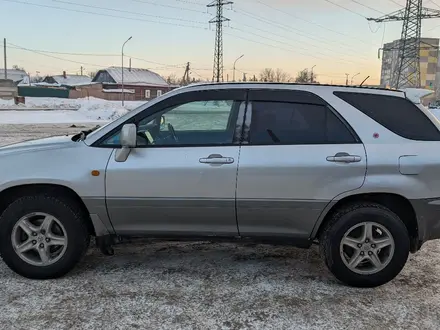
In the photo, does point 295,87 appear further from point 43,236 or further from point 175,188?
point 43,236

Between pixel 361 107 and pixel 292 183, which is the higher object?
pixel 361 107

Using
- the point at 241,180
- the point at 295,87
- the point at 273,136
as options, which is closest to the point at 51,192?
the point at 241,180

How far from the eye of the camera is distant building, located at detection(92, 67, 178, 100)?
80.8 metres

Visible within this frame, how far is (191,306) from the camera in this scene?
11.4 ft

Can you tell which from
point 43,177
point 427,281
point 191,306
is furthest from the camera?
point 427,281

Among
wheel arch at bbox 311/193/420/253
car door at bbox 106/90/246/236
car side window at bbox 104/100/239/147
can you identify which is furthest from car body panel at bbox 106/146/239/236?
wheel arch at bbox 311/193/420/253

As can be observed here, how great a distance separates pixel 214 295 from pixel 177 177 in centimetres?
104

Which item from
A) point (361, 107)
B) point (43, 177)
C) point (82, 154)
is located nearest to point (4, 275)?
point (43, 177)

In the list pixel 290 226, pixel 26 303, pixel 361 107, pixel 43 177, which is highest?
pixel 361 107

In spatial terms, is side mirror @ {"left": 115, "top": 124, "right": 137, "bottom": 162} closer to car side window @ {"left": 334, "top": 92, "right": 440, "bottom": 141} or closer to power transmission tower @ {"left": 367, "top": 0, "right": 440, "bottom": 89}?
car side window @ {"left": 334, "top": 92, "right": 440, "bottom": 141}

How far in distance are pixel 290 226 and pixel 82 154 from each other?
1907mm

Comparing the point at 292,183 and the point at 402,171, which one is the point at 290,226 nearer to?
the point at 292,183

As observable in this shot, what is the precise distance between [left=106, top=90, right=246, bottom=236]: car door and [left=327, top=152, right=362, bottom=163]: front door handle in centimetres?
80

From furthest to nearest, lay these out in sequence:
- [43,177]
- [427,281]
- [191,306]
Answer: [427,281] → [43,177] → [191,306]
